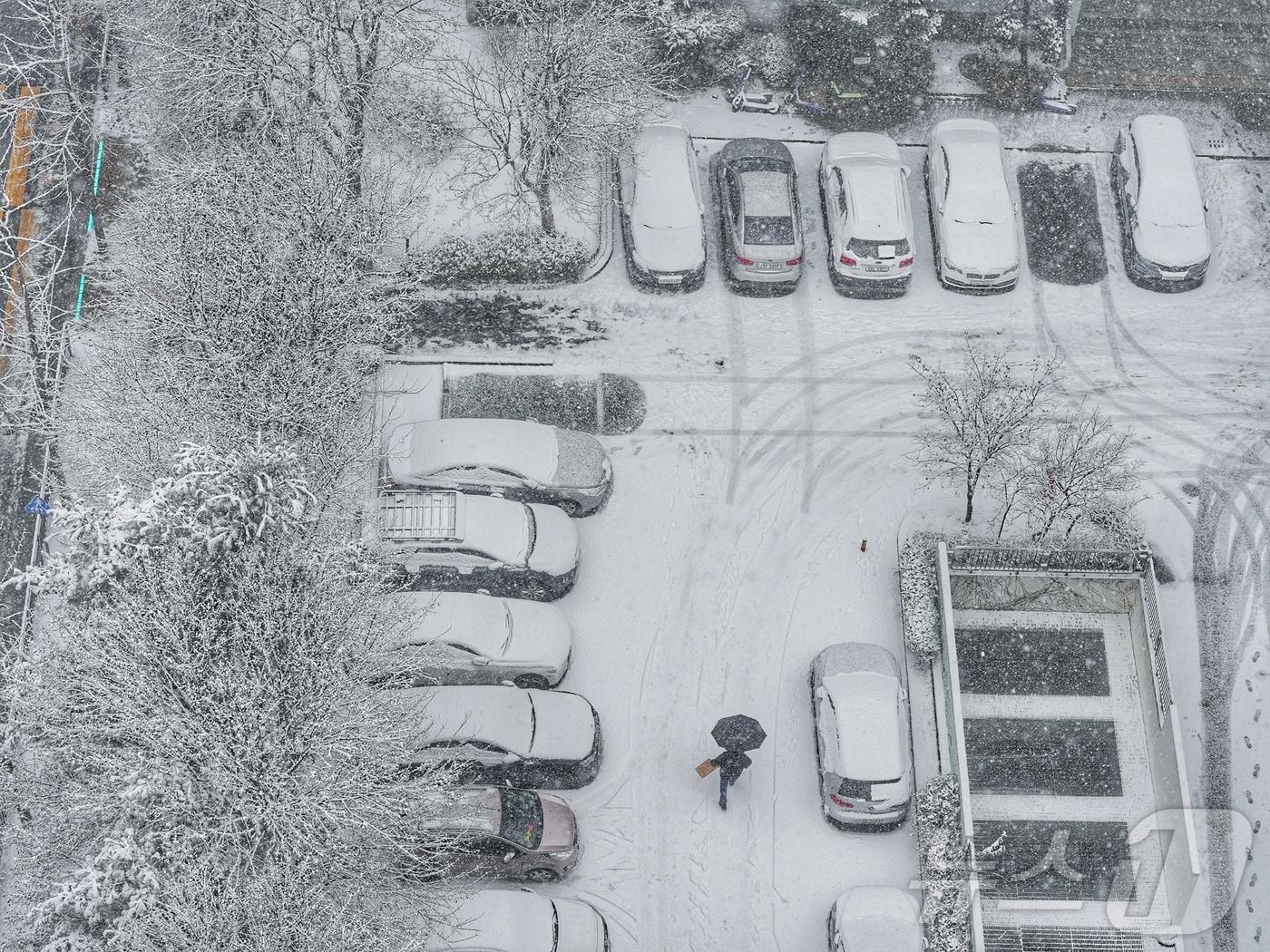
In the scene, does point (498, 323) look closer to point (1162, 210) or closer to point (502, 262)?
point (502, 262)

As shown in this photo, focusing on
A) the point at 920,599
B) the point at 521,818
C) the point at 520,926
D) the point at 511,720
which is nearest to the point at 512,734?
the point at 511,720

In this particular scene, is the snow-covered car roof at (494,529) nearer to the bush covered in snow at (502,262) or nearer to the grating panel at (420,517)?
the grating panel at (420,517)

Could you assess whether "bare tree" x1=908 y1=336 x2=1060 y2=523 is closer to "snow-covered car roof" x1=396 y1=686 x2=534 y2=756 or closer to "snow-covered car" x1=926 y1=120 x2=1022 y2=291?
"snow-covered car" x1=926 y1=120 x2=1022 y2=291

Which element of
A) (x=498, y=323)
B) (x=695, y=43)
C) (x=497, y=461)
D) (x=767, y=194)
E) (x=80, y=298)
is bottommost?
(x=497, y=461)

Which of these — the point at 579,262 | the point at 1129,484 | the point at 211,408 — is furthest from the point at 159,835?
the point at 1129,484

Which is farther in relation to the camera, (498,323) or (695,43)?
(695,43)

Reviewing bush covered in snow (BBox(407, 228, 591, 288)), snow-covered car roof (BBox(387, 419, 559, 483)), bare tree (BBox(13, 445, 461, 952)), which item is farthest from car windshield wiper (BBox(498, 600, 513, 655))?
bush covered in snow (BBox(407, 228, 591, 288))

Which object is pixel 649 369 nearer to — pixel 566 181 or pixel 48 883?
pixel 566 181
